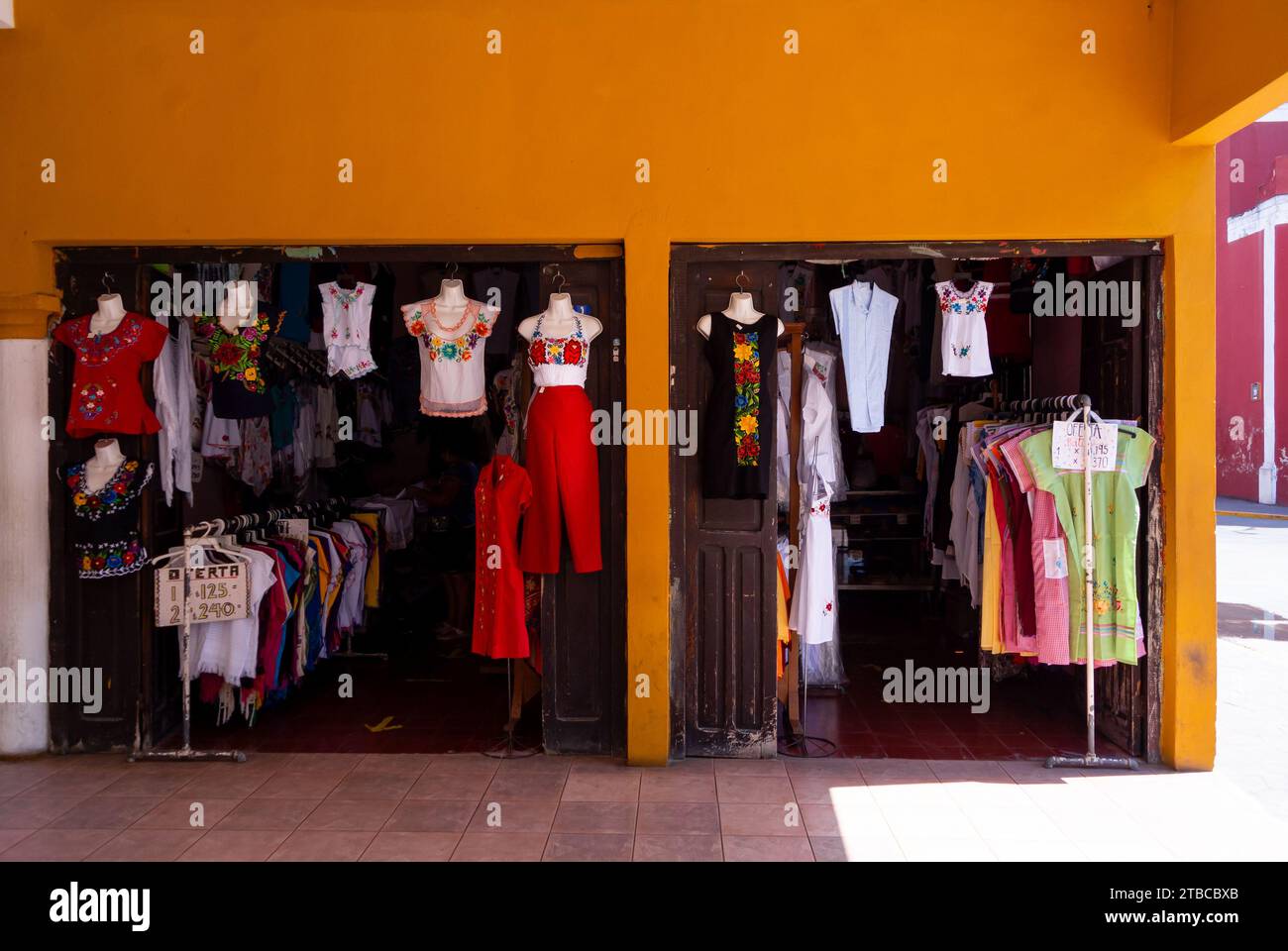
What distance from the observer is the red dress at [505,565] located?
16.8 feet

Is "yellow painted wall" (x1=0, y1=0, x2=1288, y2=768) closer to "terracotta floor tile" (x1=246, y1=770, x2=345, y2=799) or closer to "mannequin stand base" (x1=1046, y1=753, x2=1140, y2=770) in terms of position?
"mannequin stand base" (x1=1046, y1=753, x2=1140, y2=770)

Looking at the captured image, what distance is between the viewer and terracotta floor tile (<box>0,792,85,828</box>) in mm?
4273

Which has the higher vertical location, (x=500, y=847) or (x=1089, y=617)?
(x=1089, y=617)

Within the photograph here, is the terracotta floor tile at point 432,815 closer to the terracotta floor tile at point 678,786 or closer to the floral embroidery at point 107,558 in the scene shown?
the terracotta floor tile at point 678,786

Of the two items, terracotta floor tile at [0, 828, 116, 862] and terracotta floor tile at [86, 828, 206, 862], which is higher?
terracotta floor tile at [0, 828, 116, 862]

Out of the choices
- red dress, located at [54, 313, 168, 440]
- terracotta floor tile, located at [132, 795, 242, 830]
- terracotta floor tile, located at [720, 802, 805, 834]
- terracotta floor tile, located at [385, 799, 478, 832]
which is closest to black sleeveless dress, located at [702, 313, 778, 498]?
terracotta floor tile, located at [720, 802, 805, 834]

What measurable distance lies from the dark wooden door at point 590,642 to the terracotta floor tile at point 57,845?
2084 mm

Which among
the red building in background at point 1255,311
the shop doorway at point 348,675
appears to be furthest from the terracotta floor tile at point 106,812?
the red building in background at point 1255,311

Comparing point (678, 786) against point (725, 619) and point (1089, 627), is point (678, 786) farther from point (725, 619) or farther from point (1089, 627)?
point (1089, 627)

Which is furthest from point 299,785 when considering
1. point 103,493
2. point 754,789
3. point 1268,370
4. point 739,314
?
point 1268,370

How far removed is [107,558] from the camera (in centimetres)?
509

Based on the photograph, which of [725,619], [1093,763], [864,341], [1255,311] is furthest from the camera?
[1255,311]

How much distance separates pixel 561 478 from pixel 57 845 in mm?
2694

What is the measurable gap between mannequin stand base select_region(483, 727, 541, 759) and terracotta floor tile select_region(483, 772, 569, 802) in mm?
255
